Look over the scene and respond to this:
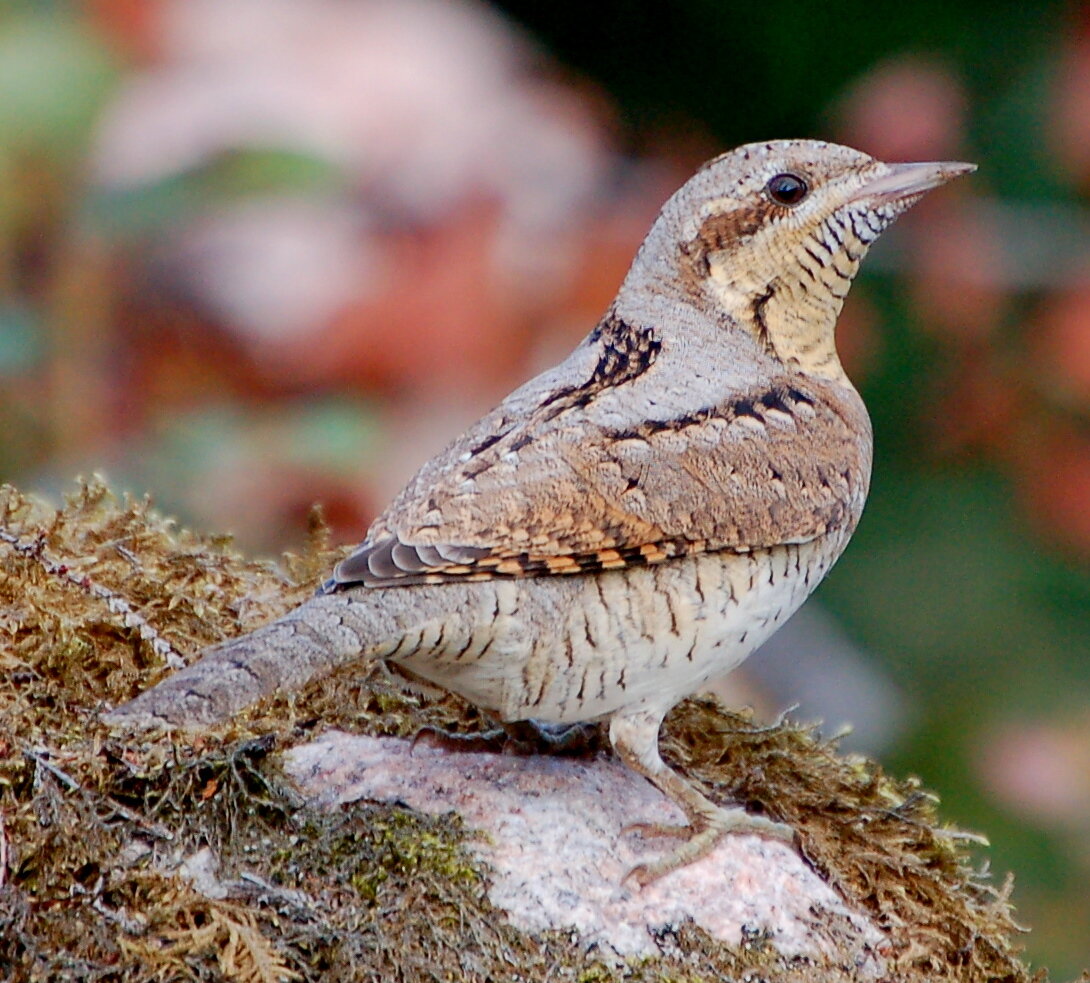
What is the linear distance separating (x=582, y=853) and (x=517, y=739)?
371 mm

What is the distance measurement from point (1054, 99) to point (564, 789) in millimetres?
5306

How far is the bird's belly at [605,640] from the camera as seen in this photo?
2566mm

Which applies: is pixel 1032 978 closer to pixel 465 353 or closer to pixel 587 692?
pixel 587 692

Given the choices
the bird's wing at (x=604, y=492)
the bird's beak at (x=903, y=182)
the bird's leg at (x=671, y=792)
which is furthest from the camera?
the bird's beak at (x=903, y=182)

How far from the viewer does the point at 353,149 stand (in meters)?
5.62

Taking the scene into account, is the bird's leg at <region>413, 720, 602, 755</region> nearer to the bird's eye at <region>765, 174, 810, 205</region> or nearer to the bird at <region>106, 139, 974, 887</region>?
the bird at <region>106, 139, 974, 887</region>

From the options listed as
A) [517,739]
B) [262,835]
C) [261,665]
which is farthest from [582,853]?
[261,665]

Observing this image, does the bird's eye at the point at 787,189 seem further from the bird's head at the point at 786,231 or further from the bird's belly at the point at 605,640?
the bird's belly at the point at 605,640

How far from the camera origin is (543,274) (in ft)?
19.5

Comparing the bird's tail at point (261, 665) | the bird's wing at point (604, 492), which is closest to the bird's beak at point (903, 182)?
the bird's wing at point (604, 492)

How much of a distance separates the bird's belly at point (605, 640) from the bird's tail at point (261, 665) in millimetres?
180

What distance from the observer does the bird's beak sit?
3.13m

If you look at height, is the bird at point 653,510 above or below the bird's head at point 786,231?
below

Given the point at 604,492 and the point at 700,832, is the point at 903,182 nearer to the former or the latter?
the point at 604,492
